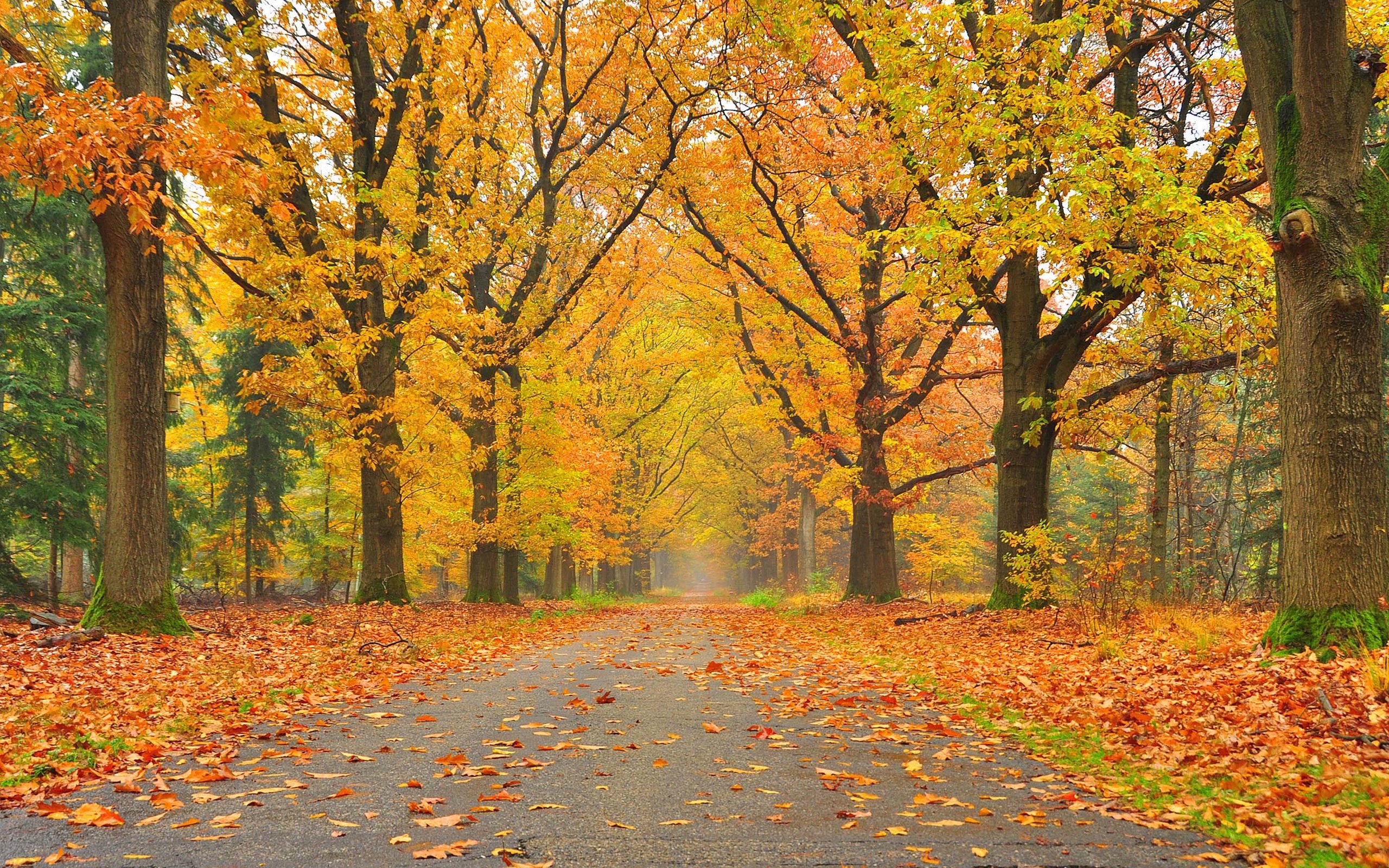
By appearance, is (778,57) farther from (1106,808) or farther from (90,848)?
(90,848)

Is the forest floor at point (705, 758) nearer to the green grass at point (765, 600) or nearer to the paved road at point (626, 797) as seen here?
the paved road at point (626, 797)

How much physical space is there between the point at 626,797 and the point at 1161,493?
559 inches

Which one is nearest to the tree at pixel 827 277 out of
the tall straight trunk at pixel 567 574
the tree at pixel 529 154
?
the tree at pixel 529 154

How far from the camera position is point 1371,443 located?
19.7 feet

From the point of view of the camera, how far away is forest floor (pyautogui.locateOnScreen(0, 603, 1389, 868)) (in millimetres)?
3389

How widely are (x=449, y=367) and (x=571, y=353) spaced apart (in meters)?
4.86

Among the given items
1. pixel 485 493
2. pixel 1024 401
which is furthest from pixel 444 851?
pixel 485 493

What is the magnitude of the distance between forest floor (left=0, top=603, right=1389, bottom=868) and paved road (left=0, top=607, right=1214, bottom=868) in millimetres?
22

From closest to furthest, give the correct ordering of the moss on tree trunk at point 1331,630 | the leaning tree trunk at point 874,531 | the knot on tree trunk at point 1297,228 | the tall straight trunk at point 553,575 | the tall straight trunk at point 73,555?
1. the moss on tree trunk at point 1331,630
2. the knot on tree trunk at point 1297,228
3. the tall straight trunk at point 73,555
4. the leaning tree trunk at point 874,531
5. the tall straight trunk at point 553,575

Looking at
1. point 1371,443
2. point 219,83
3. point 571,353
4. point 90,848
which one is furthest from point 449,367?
point 1371,443

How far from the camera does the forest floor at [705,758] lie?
3.39 metres

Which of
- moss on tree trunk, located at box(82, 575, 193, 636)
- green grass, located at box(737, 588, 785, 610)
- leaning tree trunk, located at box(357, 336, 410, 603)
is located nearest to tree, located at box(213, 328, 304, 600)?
leaning tree trunk, located at box(357, 336, 410, 603)

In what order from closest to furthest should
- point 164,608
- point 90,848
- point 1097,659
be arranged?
point 90,848 < point 1097,659 < point 164,608

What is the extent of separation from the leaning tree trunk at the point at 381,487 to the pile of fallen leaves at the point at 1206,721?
10.5 meters
